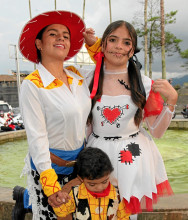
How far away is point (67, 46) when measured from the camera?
187 cm

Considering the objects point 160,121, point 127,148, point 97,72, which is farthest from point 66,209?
point 97,72

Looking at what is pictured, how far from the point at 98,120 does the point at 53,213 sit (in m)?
0.73

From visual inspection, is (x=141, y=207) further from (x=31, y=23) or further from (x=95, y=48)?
(x=31, y=23)

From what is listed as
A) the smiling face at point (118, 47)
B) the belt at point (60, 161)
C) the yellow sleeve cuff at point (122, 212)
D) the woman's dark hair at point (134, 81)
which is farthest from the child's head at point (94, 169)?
the smiling face at point (118, 47)

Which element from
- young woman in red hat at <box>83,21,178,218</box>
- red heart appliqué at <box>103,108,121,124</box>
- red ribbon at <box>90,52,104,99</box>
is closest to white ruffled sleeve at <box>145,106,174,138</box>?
young woman in red hat at <box>83,21,178,218</box>

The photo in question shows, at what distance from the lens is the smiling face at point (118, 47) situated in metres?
1.87

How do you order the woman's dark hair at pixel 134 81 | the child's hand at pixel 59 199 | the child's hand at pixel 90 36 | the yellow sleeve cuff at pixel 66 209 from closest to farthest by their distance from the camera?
the child's hand at pixel 59 199 → the yellow sleeve cuff at pixel 66 209 → the woman's dark hair at pixel 134 81 → the child's hand at pixel 90 36

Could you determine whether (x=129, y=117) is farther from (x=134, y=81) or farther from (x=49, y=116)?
(x=49, y=116)

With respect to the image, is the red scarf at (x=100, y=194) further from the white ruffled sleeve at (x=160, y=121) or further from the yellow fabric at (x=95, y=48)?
the yellow fabric at (x=95, y=48)

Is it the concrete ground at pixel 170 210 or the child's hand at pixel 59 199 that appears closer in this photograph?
the child's hand at pixel 59 199

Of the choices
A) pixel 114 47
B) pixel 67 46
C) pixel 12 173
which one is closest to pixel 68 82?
pixel 67 46

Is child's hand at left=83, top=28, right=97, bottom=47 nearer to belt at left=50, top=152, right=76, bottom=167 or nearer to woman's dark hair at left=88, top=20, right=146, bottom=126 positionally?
woman's dark hair at left=88, top=20, right=146, bottom=126

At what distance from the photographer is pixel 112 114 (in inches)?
73.6

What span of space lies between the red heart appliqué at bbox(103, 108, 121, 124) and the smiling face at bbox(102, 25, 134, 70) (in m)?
0.36
